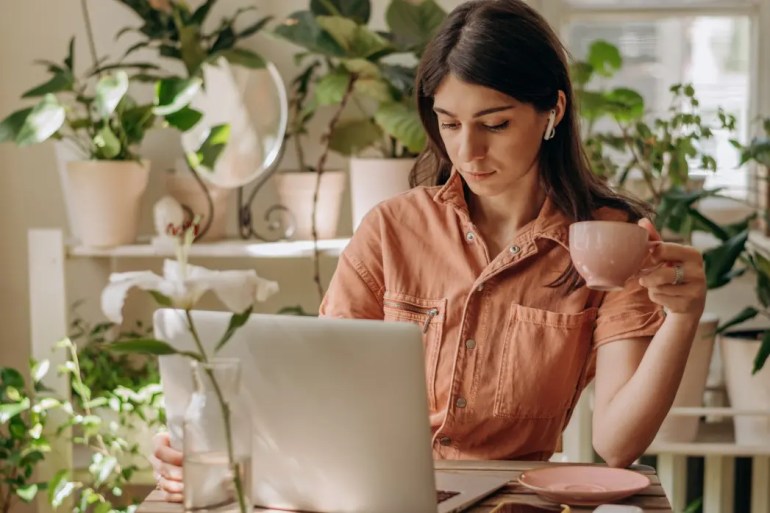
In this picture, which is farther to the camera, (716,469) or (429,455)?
(716,469)

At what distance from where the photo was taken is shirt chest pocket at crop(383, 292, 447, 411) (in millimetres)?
1702

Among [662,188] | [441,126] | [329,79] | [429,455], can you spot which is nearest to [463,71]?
[441,126]

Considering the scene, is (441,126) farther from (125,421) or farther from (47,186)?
(47,186)

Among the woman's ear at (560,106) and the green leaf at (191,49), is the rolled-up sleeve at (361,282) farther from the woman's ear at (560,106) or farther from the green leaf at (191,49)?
the green leaf at (191,49)

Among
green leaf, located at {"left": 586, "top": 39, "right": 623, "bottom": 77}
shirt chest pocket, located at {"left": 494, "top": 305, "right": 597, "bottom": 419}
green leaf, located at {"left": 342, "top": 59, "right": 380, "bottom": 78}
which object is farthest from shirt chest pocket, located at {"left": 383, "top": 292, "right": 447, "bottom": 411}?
green leaf, located at {"left": 586, "top": 39, "right": 623, "bottom": 77}

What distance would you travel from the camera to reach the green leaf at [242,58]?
250 cm

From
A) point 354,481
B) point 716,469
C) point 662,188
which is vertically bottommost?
point 716,469

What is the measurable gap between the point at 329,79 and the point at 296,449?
1.43 m

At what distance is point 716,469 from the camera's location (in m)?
2.56

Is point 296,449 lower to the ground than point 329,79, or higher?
lower

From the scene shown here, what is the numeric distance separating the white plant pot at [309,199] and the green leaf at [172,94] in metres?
0.37

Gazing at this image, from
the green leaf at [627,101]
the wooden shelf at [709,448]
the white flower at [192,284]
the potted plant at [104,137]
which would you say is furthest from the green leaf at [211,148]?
the white flower at [192,284]

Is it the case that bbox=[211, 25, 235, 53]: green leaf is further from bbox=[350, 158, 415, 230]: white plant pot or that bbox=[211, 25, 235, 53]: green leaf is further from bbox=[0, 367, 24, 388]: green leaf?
bbox=[0, 367, 24, 388]: green leaf

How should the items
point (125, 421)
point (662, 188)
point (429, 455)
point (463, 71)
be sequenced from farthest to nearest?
1. point (662, 188)
2. point (125, 421)
3. point (463, 71)
4. point (429, 455)
